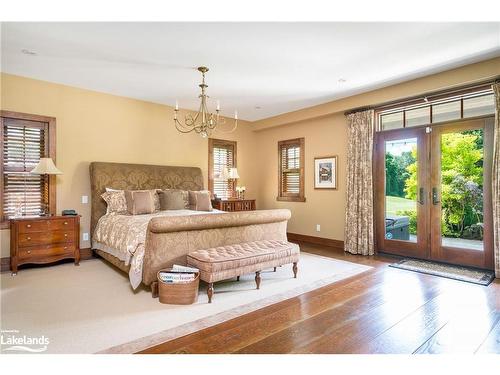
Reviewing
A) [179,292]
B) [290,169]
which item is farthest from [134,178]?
[290,169]

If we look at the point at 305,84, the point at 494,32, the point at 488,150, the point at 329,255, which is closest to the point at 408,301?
the point at 329,255

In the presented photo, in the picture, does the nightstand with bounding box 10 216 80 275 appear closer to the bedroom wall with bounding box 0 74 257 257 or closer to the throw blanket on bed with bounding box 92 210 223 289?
the throw blanket on bed with bounding box 92 210 223 289

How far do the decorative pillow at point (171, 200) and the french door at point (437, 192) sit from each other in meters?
3.56

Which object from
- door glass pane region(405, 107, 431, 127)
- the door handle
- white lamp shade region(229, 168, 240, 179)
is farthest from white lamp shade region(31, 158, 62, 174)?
the door handle

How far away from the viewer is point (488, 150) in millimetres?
3990

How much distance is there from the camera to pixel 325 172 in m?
6.05

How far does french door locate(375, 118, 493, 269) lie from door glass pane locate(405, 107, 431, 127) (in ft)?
0.35

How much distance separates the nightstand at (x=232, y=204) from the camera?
20.4 feet

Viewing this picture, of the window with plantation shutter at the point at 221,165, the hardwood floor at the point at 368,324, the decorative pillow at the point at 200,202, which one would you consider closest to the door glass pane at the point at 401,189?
the hardwood floor at the point at 368,324

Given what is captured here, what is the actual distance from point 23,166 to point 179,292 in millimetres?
3413

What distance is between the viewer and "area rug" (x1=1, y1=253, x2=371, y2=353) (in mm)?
2291

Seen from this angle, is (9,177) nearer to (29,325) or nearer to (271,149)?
(29,325)

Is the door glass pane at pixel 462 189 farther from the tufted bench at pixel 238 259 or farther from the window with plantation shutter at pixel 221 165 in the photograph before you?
the window with plantation shutter at pixel 221 165
